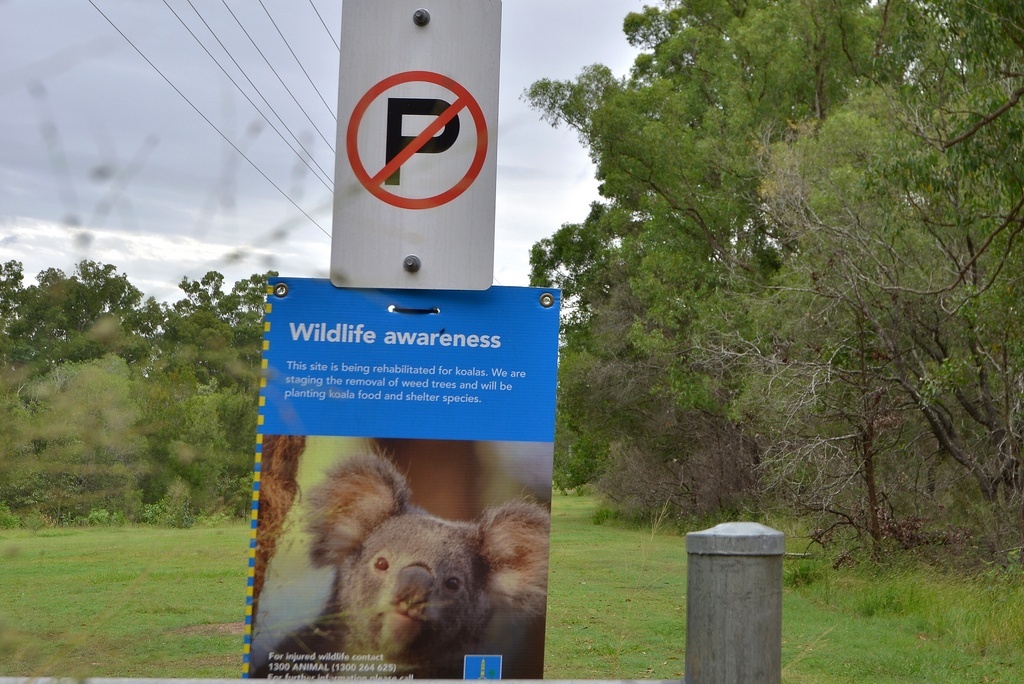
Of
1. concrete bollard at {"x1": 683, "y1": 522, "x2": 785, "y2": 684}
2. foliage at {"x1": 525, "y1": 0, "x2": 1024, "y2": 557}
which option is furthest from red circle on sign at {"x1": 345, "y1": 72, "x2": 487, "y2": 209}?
foliage at {"x1": 525, "y1": 0, "x2": 1024, "y2": 557}

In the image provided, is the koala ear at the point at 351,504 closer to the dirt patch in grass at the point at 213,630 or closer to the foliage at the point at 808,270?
the dirt patch in grass at the point at 213,630

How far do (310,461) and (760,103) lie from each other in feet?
77.1

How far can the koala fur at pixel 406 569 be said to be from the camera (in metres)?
3.05

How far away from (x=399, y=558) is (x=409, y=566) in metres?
0.04

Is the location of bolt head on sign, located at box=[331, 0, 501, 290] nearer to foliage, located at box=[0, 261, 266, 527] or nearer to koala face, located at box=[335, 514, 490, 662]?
koala face, located at box=[335, 514, 490, 662]

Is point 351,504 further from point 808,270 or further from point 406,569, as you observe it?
point 808,270

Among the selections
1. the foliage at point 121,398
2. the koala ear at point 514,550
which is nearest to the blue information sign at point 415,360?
the koala ear at point 514,550

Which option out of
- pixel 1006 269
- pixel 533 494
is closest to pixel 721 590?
pixel 533 494

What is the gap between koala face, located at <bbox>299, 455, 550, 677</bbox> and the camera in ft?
10.0

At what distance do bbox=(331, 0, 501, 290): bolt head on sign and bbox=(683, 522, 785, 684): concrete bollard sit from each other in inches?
57.0

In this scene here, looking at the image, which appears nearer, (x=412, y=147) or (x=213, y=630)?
(x=412, y=147)

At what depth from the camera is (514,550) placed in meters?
3.14

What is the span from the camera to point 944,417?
14.2 meters

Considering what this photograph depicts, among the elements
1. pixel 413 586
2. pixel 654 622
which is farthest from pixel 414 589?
pixel 654 622
